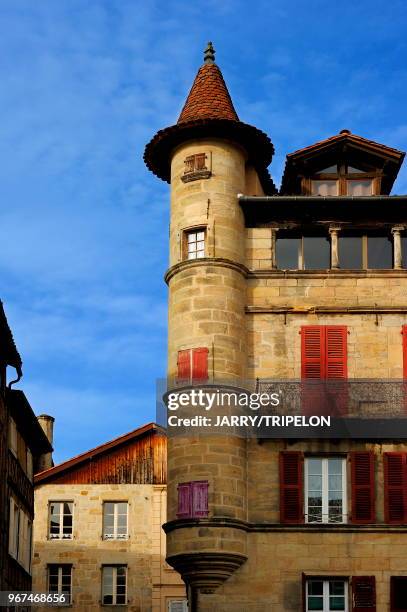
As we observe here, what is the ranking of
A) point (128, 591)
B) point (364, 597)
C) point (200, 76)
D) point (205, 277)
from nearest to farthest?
point (364, 597), point (205, 277), point (200, 76), point (128, 591)

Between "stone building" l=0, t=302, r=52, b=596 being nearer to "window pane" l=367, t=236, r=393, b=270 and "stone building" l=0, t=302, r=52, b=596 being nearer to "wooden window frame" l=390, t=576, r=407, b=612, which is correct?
"window pane" l=367, t=236, r=393, b=270

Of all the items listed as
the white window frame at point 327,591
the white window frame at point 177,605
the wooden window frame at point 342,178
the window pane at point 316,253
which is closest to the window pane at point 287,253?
the window pane at point 316,253

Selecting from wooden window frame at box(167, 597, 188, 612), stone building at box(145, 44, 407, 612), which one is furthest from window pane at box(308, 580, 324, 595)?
wooden window frame at box(167, 597, 188, 612)

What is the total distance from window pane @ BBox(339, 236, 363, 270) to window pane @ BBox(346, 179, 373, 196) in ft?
5.04

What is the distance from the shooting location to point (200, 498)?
99.7 feet

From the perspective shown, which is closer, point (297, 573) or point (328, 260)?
point (297, 573)

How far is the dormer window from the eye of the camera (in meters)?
34.2

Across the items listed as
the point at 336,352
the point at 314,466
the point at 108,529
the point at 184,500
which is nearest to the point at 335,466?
the point at 314,466

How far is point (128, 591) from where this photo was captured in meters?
50.2

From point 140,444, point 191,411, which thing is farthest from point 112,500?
point 191,411

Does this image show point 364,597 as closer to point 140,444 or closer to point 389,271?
point 389,271

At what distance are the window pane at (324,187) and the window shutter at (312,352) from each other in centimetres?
422

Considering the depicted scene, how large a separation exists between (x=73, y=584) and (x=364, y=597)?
75.1 feet

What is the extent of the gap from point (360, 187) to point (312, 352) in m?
5.23
